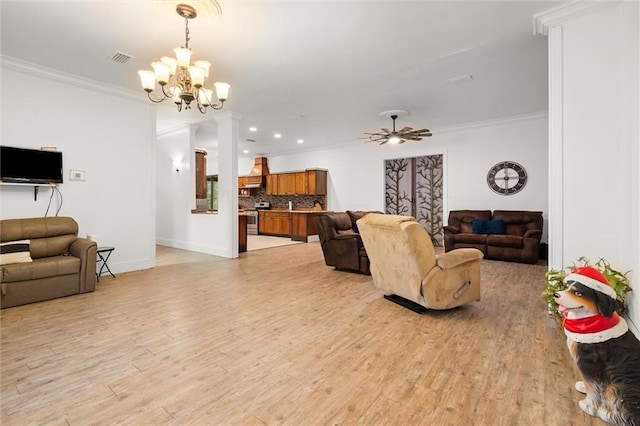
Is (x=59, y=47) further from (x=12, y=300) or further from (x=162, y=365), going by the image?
(x=162, y=365)

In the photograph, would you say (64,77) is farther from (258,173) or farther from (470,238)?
(470,238)

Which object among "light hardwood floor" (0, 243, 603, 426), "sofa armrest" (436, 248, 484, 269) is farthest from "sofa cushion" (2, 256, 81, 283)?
"sofa armrest" (436, 248, 484, 269)

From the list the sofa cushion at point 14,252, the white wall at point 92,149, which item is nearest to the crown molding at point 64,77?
the white wall at point 92,149

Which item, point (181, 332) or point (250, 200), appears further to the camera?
point (250, 200)

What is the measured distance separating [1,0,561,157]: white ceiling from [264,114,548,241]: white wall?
0.88 meters

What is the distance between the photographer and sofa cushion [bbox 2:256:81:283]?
10.8 ft

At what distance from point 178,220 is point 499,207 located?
7.63 metres

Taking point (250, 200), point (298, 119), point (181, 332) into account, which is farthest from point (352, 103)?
point (250, 200)

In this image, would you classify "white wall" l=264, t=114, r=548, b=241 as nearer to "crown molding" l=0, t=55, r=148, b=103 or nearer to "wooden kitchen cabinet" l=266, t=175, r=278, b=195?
"wooden kitchen cabinet" l=266, t=175, r=278, b=195

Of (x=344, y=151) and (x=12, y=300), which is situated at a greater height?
(x=344, y=151)

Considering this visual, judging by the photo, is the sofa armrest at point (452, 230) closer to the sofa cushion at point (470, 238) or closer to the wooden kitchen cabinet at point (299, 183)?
the sofa cushion at point (470, 238)

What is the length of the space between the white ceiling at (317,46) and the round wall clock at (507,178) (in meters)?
1.32

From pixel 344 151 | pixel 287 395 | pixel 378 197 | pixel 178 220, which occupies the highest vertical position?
pixel 344 151

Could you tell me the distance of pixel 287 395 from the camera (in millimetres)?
1805
